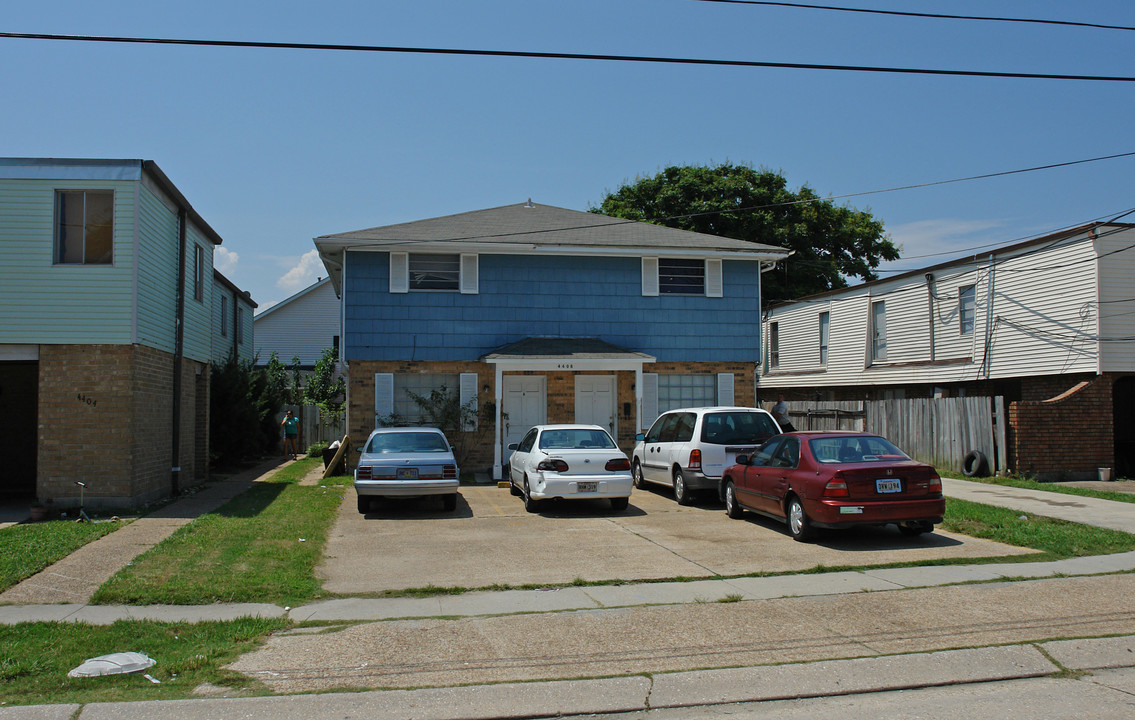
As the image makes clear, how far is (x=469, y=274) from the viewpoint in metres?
19.4

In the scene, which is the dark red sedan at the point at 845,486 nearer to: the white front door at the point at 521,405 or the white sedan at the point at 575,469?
the white sedan at the point at 575,469

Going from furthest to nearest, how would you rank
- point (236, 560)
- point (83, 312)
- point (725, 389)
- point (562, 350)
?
point (725, 389) < point (562, 350) < point (83, 312) < point (236, 560)

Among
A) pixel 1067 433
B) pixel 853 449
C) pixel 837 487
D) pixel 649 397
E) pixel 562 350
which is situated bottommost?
pixel 837 487

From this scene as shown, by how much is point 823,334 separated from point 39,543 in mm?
23129

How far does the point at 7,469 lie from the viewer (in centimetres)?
1744

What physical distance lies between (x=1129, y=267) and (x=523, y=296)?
13.1m

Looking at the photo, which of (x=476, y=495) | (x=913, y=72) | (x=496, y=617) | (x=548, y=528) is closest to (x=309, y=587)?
(x=496, y=617)

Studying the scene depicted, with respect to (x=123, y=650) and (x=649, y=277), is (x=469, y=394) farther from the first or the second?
(x=123, y=650)

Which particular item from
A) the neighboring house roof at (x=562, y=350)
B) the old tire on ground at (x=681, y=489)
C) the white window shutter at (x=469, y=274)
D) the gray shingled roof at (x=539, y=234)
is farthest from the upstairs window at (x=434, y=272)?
the old tire on ground at (x=681, y=489)

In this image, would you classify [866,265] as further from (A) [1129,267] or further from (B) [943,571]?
(B) [943,571]

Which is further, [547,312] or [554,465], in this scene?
[547,312]

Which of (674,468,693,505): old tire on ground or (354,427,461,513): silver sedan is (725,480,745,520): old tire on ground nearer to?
(674,468,693,505): old tire on ground

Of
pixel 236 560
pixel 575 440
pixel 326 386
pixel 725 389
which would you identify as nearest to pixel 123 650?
pixel 236 560

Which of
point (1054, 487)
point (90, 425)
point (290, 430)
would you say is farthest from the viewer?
point (290, 430)
